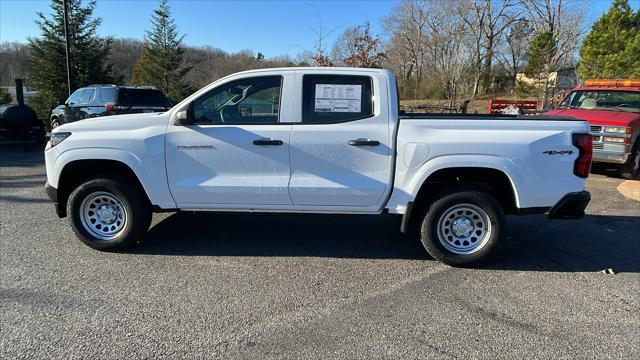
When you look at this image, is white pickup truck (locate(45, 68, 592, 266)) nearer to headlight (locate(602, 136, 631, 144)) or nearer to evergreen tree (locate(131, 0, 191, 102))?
headlight (locate(602, 136, 631, 144))

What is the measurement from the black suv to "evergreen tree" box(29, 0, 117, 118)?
13.5 metres

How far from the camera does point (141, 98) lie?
44.5 ft

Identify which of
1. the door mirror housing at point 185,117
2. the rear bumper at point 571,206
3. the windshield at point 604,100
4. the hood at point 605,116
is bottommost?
the rear bumper at point 571,206

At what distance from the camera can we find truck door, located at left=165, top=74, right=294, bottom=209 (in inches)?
179

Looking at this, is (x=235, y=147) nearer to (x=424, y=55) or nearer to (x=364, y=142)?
(x=364, y=142)

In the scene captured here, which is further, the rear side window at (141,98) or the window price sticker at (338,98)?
the rear side window at (141,98)

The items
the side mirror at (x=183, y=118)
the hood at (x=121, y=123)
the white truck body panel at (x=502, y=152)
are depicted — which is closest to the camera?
the white truck body panel at (x=502, y=152)

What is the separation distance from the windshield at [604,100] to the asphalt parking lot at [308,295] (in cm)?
599

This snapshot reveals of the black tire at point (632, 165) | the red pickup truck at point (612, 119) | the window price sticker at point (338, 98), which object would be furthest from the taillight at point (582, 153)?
the black tire at point (632, 165)

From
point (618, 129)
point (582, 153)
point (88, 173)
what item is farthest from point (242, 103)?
point (618, 129)

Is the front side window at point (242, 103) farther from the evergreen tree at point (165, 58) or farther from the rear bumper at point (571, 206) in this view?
the evergreen tree at point (165, 58)

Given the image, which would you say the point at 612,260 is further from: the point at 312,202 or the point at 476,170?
the point at 312,202

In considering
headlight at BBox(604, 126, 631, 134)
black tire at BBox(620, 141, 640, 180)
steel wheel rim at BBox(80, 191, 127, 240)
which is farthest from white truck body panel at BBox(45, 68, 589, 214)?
black tire at BBox(620, 141, 640, 180)

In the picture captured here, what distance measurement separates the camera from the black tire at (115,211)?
15.6ft
